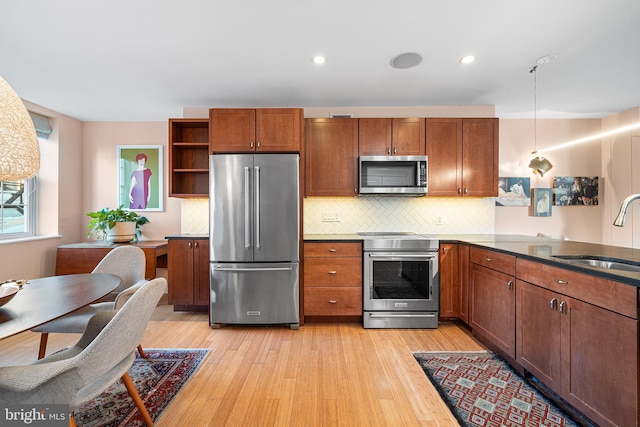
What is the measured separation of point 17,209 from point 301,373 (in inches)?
162

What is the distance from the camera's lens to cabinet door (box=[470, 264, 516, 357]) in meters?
2.16

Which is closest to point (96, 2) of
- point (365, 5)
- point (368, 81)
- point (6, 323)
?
point (365, 5)

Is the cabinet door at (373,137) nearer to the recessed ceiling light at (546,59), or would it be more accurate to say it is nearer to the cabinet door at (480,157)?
the cabinet door at (480,157)

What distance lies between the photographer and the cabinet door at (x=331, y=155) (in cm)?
334

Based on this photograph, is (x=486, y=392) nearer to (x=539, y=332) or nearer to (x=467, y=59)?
(x=539, y=332)

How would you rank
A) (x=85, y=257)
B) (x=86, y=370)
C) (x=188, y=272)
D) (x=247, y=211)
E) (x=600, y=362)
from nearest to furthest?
1. (x=86, y=370)
2. (x=600, y=362)
3. (x=247, y=211)
4. (x=188, y=272)
5. (x=85, y=257)

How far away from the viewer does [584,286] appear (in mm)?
1523

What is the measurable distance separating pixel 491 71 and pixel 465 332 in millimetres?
2551

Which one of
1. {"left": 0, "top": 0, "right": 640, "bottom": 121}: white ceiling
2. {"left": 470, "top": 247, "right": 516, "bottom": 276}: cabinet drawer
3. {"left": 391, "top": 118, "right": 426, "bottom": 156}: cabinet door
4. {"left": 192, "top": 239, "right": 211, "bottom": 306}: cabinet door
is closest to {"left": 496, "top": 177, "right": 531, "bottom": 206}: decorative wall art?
{"left": 0, "top": 0, "right": 640, "bottom": 121}: white ceiling

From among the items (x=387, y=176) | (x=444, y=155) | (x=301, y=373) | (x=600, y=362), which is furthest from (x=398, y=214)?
(x=600, y=362)

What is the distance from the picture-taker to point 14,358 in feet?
7.59

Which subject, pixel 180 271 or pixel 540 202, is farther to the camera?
pixel 540 202

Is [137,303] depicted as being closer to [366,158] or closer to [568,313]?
[568,313]

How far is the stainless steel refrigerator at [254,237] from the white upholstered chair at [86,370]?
1.53m
